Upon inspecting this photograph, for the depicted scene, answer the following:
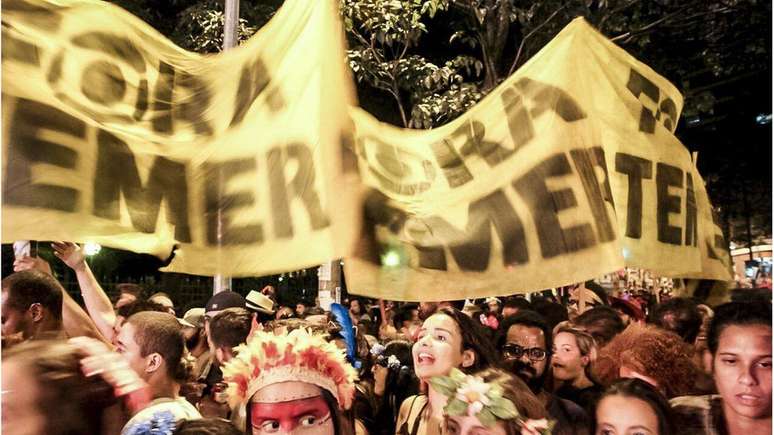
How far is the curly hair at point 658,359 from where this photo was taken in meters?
4.02

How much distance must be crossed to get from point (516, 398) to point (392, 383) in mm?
2440

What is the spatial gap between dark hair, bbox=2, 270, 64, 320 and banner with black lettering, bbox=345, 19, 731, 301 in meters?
1.68

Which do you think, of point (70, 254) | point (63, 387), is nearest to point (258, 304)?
point (70, 254)

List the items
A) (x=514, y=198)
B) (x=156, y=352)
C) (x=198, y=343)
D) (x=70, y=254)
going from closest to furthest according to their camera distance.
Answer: (x=514, y=198) < (x=156, y=352) < (x=70, y=254) < (x=198, y=343)

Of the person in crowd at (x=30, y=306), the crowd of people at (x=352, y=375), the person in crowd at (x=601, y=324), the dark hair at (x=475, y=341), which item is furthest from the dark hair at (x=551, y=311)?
the person in crowd at (x=30, y=306)

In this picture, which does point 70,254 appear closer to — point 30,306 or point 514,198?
point 30,306

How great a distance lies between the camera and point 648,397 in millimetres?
3553

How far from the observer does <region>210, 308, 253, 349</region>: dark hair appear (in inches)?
203

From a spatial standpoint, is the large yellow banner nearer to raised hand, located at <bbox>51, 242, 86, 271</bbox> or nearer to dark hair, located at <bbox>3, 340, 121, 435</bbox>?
dark hair, located at <bbox>3, 340, 121, 435</bbox>

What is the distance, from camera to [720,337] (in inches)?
146

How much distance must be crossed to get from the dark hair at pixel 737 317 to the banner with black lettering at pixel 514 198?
46cm

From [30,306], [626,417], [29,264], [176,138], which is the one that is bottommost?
[626,417]

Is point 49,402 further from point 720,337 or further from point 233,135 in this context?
point 720,337

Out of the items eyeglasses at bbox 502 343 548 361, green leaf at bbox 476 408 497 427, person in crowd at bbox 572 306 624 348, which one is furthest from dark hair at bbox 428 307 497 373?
person in crowd at bbox 572 306 624 348
